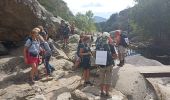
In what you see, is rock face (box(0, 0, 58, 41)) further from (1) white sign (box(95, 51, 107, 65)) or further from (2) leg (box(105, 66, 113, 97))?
(2) leg (box(105, 66, 113, 97))

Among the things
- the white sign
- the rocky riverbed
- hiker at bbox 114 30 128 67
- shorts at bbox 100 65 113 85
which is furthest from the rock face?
shorts at bbox 100 65 113 85

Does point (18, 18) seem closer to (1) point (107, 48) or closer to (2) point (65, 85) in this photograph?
(2) point (65, 85)

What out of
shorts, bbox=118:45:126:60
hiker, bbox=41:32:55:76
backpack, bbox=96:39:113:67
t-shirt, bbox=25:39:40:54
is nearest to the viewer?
backpack, bbox=96:39:113:67

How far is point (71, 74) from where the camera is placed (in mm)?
14797

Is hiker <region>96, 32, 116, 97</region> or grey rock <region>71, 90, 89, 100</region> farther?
hiker <region>96, 32, 116, 97</region>

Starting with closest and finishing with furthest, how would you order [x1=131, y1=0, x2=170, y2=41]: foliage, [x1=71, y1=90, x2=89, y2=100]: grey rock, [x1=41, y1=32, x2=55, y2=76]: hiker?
[x1=71, y1=90, x2=89, y2=100]: grey rock
[x1=41, y1=32, x2=55, y2=76]: hiker
[x1=131, y1=0, x2=170, y2=41]: foliage

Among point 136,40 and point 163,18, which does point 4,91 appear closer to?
point 163,18

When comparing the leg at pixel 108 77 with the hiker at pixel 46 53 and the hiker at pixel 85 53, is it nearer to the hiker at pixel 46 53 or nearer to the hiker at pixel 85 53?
the hiker at pixel 85 53

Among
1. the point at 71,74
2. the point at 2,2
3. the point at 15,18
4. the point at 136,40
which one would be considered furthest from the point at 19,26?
the point at 136,40

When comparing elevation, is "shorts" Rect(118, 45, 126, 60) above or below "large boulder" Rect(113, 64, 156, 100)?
above

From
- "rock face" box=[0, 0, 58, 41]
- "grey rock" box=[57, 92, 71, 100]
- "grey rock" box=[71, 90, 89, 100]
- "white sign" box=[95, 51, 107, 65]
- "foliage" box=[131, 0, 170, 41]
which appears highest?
"foliage" box=[131, 0, 170, 41]

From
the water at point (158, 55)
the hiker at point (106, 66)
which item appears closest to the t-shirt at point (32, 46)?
the hiker at point (106, 66)

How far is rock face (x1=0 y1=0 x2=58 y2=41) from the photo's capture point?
16.1 metres

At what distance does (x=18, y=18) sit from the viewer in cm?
1684
